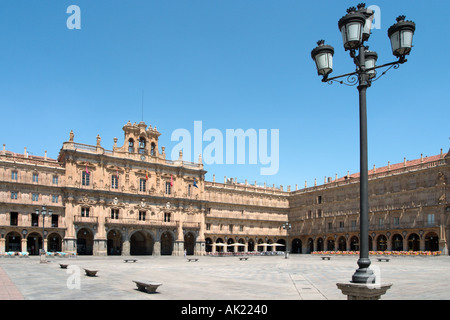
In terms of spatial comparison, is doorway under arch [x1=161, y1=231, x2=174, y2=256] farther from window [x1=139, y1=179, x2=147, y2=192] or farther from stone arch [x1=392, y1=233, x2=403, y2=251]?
stone arch [x1=392, y1=233, x2=403, y2=251]

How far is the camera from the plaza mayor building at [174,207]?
53812mm

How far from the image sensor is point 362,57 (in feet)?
27.6

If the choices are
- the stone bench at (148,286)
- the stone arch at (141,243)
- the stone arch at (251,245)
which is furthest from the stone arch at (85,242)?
the stone bench at (148,286)

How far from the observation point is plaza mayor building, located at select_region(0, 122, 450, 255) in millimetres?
53812

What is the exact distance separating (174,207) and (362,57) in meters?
60.3

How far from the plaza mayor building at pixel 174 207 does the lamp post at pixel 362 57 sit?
156ft

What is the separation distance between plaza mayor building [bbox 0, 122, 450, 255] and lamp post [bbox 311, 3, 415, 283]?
4753 cm

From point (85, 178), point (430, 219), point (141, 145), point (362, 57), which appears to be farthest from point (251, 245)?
point (362, 57)

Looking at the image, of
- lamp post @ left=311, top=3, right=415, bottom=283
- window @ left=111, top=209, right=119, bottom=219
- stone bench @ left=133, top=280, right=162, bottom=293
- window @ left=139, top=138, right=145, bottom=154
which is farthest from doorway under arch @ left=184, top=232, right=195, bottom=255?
lamp post @ left=311, top=3, right=415, bottom=283

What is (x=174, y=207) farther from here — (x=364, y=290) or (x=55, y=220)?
(x=364, y=290)

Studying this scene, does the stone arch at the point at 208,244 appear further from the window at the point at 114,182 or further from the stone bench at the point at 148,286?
the stone bench at the point at 148,286

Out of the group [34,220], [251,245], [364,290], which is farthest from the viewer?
[251,245]

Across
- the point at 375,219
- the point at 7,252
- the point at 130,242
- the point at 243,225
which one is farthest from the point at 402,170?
the point at 7,252
